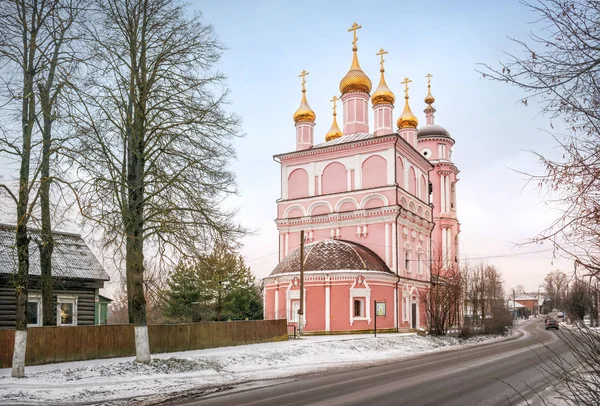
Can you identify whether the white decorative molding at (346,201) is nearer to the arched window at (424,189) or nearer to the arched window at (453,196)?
the arched window at (424,189)

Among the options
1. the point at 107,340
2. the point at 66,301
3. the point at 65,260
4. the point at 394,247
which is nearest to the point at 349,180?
the point at 394,247

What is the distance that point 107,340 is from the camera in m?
20.4

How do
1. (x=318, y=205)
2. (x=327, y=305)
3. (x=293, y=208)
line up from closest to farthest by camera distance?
(x=327, y=305)
(x=318, y=205)
(x=293, y=208)

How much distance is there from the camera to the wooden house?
72.7 feet

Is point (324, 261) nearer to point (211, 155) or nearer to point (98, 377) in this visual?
point (211, 155)

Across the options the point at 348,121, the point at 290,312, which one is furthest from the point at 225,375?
the point at 348,121

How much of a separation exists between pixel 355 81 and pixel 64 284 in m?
34.2

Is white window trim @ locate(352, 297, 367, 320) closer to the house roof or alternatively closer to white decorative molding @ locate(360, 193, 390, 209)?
white decorative molding @ locate(360, 193, 390, 209)

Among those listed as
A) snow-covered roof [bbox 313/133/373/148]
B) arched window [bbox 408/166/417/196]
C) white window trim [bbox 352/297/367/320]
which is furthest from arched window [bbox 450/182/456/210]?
white window trim [bbox 352/297/367/320]

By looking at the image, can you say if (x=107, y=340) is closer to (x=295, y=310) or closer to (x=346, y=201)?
(x=295, y=310)

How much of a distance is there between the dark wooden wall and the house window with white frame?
1977cm

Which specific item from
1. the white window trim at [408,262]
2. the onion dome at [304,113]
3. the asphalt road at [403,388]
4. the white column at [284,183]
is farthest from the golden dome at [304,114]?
the asphalt road at [403,388]

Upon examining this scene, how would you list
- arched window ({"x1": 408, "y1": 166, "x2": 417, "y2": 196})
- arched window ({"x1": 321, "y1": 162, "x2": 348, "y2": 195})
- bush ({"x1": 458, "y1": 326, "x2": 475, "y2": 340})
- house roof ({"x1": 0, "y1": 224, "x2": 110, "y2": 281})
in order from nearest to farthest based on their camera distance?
house roof ({"x1": 0, "y1": 224, "x2": 110, "y2": 281}), bush ({"x1": 458, "y1": 326, "x2": 475, "y2": 340}), arched window ({"x1": 321, "y1": 162, "x2": 348, "y2": 195}), arched window ({"x1": 408, "y1": 166, "x2": 417, "y2": 196})

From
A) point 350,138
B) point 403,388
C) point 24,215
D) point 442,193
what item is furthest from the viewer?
point 442,193
